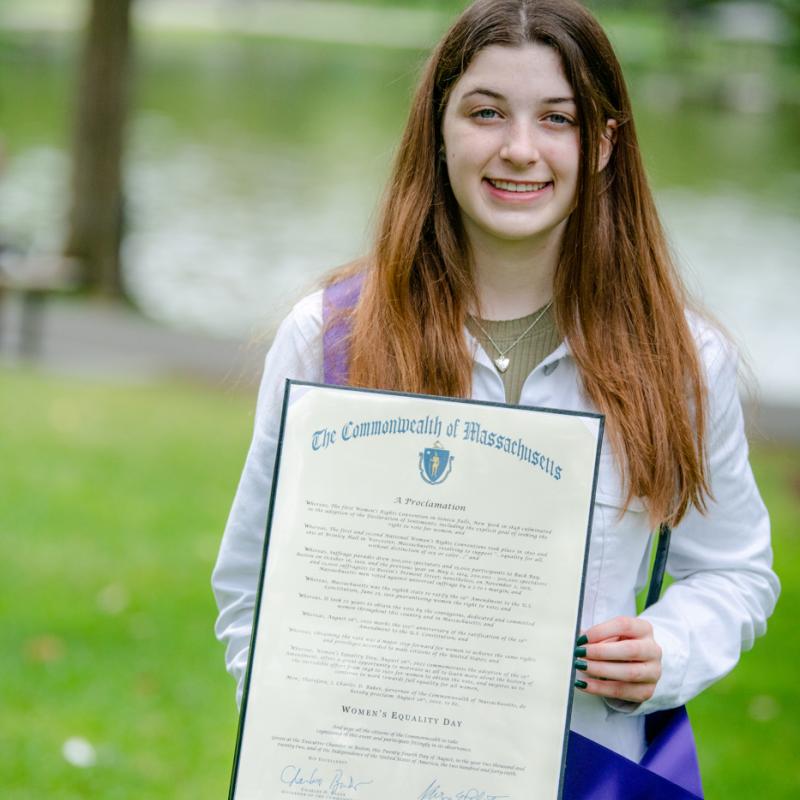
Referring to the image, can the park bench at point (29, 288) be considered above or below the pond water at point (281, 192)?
below

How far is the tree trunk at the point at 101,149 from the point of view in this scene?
1388 centimetres

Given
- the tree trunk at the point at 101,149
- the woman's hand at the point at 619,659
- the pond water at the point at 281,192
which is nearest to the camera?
the woman's hand at the point at 619,659

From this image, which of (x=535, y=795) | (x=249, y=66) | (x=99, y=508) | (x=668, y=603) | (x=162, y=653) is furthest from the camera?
(x=249, y=66)

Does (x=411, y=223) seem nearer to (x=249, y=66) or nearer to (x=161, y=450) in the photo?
(x=161, y=450)

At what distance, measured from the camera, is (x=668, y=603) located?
2.35 m

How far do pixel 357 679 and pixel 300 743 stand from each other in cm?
12

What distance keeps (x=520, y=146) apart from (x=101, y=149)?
1267cm

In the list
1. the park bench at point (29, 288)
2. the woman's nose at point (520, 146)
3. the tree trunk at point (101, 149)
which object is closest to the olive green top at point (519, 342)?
the woman's nose at point (520, 146)

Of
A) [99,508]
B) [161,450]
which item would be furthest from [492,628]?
[161,450]

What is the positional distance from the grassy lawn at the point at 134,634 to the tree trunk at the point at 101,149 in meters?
5.84

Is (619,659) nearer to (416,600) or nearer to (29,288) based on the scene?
(416,600)
